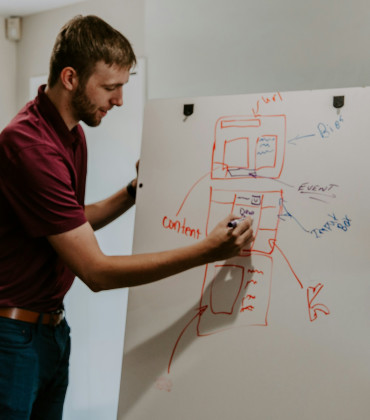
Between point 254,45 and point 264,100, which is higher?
point 254,45

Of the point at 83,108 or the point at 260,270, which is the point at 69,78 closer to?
the point at 83,108

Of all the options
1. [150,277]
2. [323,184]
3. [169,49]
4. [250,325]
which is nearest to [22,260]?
[150,277]

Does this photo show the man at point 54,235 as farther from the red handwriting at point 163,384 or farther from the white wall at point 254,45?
the white wall at point 254,45

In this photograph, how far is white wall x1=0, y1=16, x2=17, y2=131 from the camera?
270 cm

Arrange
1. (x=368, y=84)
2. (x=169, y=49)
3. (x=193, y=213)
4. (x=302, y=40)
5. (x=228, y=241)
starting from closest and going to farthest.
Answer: (x=228, y=241), (x=193, y=213), (x=368, y=84), (x=302, y=40), (x=169, y=49)

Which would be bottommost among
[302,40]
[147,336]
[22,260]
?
[147,336]

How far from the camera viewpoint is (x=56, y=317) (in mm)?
1352

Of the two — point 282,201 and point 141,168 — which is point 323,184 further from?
point 141,168

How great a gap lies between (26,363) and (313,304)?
74 centimetres

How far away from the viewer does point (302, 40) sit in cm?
165

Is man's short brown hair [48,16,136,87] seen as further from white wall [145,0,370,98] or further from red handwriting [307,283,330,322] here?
red handwriting [307,283,330,322]

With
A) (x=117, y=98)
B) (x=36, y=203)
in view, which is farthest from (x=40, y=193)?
(x=117, y=98)

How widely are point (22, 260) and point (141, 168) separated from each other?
1.41 ft

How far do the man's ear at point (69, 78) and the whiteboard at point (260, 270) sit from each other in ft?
0.92
